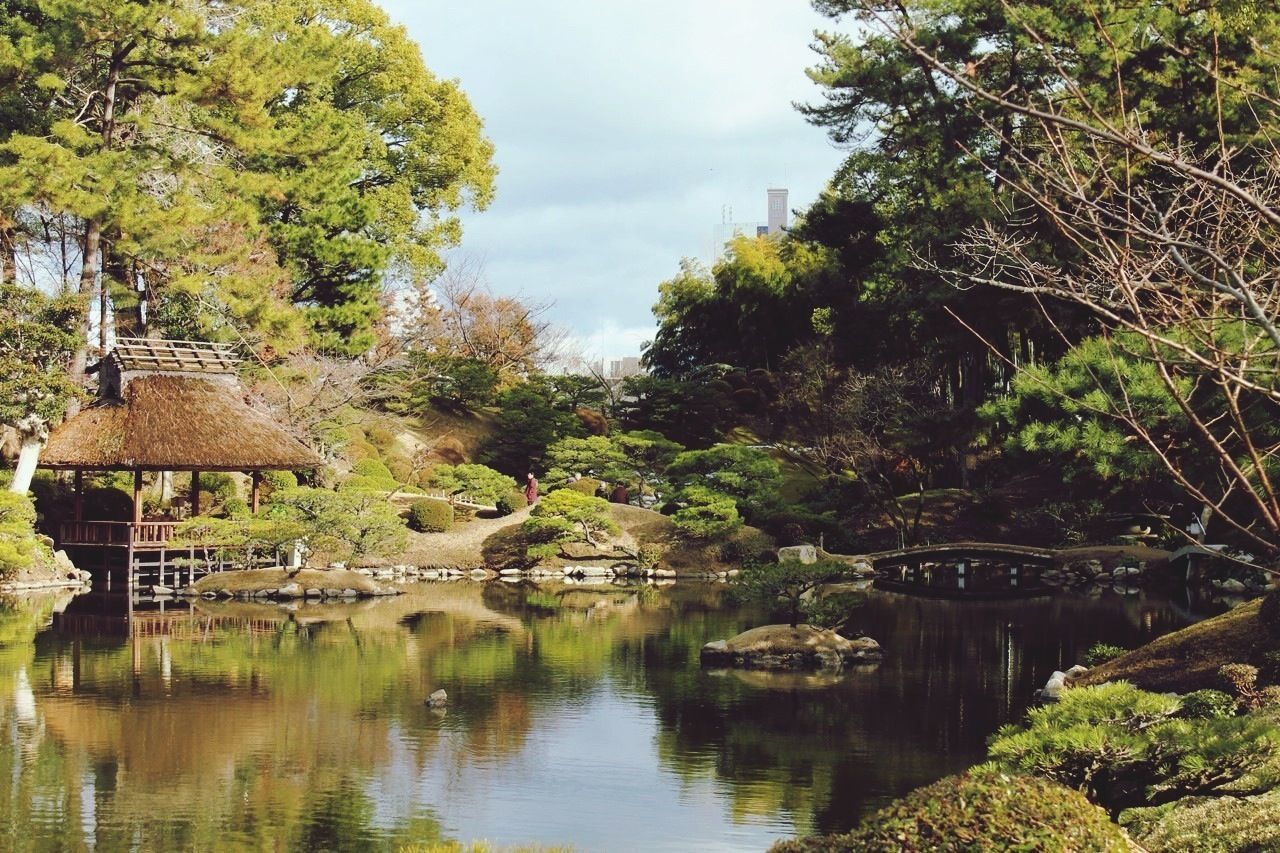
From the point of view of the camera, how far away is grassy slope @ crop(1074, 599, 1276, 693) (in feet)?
33.1

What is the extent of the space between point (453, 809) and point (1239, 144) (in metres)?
13.7

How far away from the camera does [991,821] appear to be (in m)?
4.03

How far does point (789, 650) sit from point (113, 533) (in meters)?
12.5

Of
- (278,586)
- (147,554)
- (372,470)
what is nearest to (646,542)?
(372,470)

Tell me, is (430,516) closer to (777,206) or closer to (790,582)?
(790,582)

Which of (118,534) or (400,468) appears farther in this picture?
(400,468)

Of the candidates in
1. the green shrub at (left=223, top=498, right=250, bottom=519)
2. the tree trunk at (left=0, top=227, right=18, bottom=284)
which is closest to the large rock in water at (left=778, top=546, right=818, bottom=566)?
the green shrub at (left=223, top=498, right=250, bottom=519)

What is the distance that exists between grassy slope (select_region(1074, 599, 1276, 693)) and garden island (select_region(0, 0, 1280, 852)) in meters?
0.05

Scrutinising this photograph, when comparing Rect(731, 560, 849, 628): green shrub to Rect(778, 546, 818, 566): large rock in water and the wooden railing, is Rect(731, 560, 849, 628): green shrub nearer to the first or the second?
Rect(778, 546, 818, 566): large rock in water

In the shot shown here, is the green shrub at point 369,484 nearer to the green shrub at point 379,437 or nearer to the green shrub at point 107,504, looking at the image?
the green shrub at point 107,504

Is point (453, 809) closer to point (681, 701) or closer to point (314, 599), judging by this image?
point (681, 701)

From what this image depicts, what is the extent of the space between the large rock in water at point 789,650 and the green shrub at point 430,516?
1089 centimetres

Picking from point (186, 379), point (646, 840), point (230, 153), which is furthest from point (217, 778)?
point (230, 153)

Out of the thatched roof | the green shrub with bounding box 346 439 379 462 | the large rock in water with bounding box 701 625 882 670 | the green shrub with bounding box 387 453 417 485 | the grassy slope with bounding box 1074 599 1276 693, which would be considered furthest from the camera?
the green shrub with bounding box 387 453 417 485
